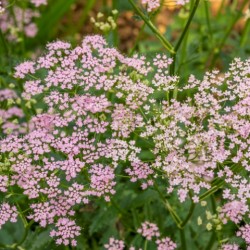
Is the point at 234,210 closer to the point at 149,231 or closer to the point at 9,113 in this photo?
the point at 149,231

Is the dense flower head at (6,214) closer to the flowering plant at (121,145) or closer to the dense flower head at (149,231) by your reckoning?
the flowering plant at (121,145)

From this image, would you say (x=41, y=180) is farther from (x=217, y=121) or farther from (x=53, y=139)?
(x=217, y=121)

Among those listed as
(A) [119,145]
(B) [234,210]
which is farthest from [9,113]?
(B) [234,210]

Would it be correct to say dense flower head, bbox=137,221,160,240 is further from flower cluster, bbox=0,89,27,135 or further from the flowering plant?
flower cluster, bbox=0,89,27,135

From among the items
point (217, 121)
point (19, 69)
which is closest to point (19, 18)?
point (19, 69)

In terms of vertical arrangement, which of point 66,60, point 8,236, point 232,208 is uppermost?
point 66,60

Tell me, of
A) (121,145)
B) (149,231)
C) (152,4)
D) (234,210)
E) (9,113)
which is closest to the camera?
(234,210)

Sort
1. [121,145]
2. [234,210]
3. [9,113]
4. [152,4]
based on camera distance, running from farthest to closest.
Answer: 1. [9,113]
2. [152,4]
3. [121,145]
4. [234,210]

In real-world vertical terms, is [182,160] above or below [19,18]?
below

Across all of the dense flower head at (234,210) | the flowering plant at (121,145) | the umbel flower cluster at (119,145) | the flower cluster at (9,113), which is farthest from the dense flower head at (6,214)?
the dense flower head at (234,210)

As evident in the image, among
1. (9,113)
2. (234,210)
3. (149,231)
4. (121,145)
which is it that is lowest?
(234,210)

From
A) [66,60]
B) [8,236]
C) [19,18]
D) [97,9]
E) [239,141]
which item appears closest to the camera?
[239,141]
